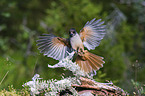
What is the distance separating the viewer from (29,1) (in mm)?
13750

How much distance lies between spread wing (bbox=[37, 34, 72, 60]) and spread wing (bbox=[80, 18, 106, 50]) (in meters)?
0.23

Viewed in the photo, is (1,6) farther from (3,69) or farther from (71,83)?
(71,83)

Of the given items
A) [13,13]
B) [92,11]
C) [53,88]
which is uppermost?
[13,13]

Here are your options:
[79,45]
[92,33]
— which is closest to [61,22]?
[92,33]

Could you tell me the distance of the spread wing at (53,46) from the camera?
2.92 m

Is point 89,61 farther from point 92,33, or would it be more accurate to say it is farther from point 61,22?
point 61,22

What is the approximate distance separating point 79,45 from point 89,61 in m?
0.23

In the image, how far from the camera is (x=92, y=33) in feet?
9.89

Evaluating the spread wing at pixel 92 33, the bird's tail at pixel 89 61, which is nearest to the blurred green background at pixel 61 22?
the spread wing at pixel 92 33

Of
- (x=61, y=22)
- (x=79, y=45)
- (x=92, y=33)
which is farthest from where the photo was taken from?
(x=61, y=22)

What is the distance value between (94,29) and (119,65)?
5.59 metres

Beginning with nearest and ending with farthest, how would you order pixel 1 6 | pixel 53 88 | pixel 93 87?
pixel 53 88
pixel 93 87
pixel 1 6

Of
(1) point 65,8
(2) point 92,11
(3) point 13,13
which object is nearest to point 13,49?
(3) point 13,13

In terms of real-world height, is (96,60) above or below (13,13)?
below
